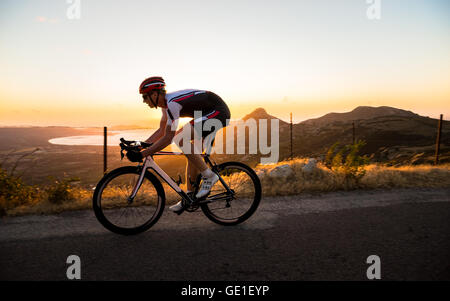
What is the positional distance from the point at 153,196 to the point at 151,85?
1719 millimetres

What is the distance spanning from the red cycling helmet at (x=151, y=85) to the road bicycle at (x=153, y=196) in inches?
28.8

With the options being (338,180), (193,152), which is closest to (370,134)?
(338,180)

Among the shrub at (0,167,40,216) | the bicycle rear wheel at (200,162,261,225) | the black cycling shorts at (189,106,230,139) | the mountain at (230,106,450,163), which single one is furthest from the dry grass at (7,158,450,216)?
the mountain at (230,106,450,163)

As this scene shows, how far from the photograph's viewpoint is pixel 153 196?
4.34 metres

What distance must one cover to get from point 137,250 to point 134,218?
2.82 feet

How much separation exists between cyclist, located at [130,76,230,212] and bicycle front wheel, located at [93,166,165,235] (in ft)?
1.06

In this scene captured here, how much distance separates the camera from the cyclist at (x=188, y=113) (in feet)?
12.1

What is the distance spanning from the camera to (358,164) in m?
6.38

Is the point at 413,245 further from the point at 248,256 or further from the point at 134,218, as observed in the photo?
the point at 134,218

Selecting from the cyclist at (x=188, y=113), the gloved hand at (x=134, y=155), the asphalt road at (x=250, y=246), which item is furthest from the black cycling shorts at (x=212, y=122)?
the asphalt road at (x=250, y=246)

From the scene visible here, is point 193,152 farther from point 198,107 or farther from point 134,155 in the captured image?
point 134,155

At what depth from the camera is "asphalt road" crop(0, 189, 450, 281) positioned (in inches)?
107
